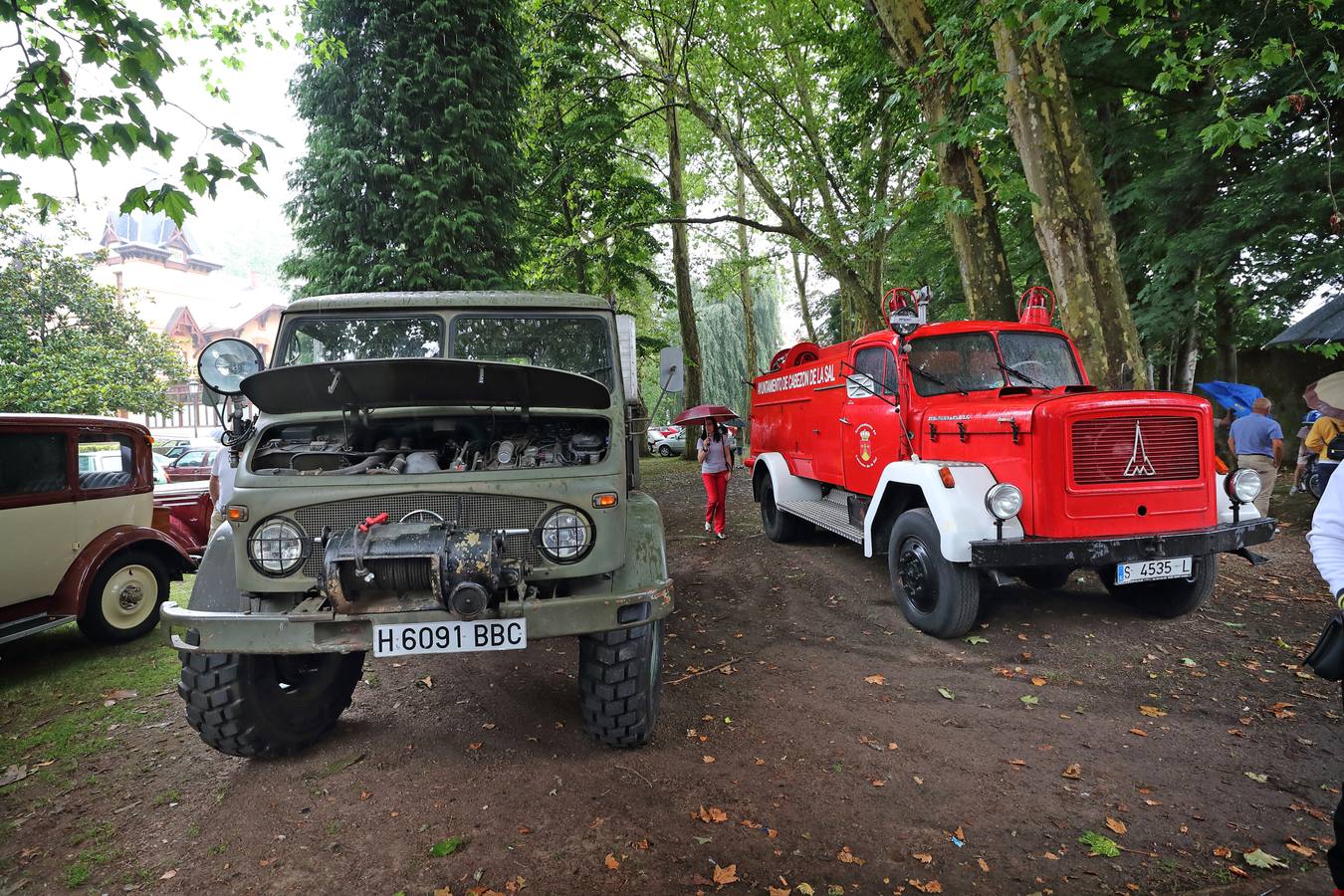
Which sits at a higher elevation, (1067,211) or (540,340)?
(1067,211)

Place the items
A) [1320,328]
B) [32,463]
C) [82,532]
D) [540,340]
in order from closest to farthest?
[540,340] < [32,463] < [82,532] < [1320,328]

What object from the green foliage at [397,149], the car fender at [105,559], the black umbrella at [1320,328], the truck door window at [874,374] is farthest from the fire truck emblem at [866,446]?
the black umbrella at [1320,328]

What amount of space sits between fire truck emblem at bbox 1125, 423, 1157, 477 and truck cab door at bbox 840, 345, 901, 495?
1.69m

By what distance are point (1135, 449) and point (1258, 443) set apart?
199 inches

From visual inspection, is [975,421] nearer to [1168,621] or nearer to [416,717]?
[1168,621]

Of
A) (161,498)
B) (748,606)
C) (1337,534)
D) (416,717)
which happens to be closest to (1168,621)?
(748,606)

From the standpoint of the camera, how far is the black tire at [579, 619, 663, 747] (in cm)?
301

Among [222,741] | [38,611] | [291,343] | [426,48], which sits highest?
[426,48]

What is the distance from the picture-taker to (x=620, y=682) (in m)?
3.04

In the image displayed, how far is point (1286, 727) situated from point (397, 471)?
4.59 metres

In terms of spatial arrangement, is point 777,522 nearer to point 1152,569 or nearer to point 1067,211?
point 1152,569

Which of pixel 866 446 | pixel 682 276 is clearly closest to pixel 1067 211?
pixel 866 446

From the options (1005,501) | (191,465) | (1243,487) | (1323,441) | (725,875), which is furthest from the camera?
(191,465)

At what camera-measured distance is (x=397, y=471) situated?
3041 mm
